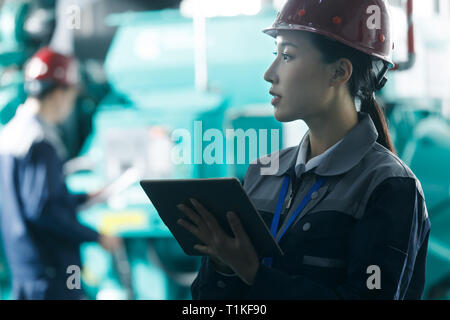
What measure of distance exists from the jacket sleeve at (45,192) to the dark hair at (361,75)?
1.54 m

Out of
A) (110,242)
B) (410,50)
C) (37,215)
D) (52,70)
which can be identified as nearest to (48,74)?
(52,70)

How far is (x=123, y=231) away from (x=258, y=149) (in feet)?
2.58

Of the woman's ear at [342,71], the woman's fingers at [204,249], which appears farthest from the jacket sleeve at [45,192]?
the woman's ear at [342,71]

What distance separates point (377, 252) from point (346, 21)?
1.47 ft

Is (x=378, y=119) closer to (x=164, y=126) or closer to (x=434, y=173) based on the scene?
(x=434, y=173)

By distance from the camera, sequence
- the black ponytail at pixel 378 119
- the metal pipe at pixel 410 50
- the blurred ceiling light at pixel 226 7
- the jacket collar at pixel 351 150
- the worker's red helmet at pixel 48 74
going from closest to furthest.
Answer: the jacket collar at pixel 351 150 → the black ponytail at pixel 378 119 → the metal pipe at pixel 410 50 → the worker's red helmet at pixel 48 74 → the blurred ceiling light at pixel 226 7

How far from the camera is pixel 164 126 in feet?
8.97

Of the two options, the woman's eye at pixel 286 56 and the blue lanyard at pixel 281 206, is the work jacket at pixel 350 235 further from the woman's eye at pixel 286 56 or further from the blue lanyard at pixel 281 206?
the woman's eye at pixel 286 56

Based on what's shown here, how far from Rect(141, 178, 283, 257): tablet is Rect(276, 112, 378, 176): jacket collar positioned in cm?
18

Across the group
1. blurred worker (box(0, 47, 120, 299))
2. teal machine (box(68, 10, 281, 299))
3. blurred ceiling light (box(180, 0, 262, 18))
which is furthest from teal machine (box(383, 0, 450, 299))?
blurred worker (box(0, 47, 120, 299))

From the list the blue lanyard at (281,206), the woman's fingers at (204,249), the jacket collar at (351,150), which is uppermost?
the jacket collar at (351,150)

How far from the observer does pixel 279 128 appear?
8.79 feet

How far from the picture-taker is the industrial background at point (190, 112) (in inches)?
102
